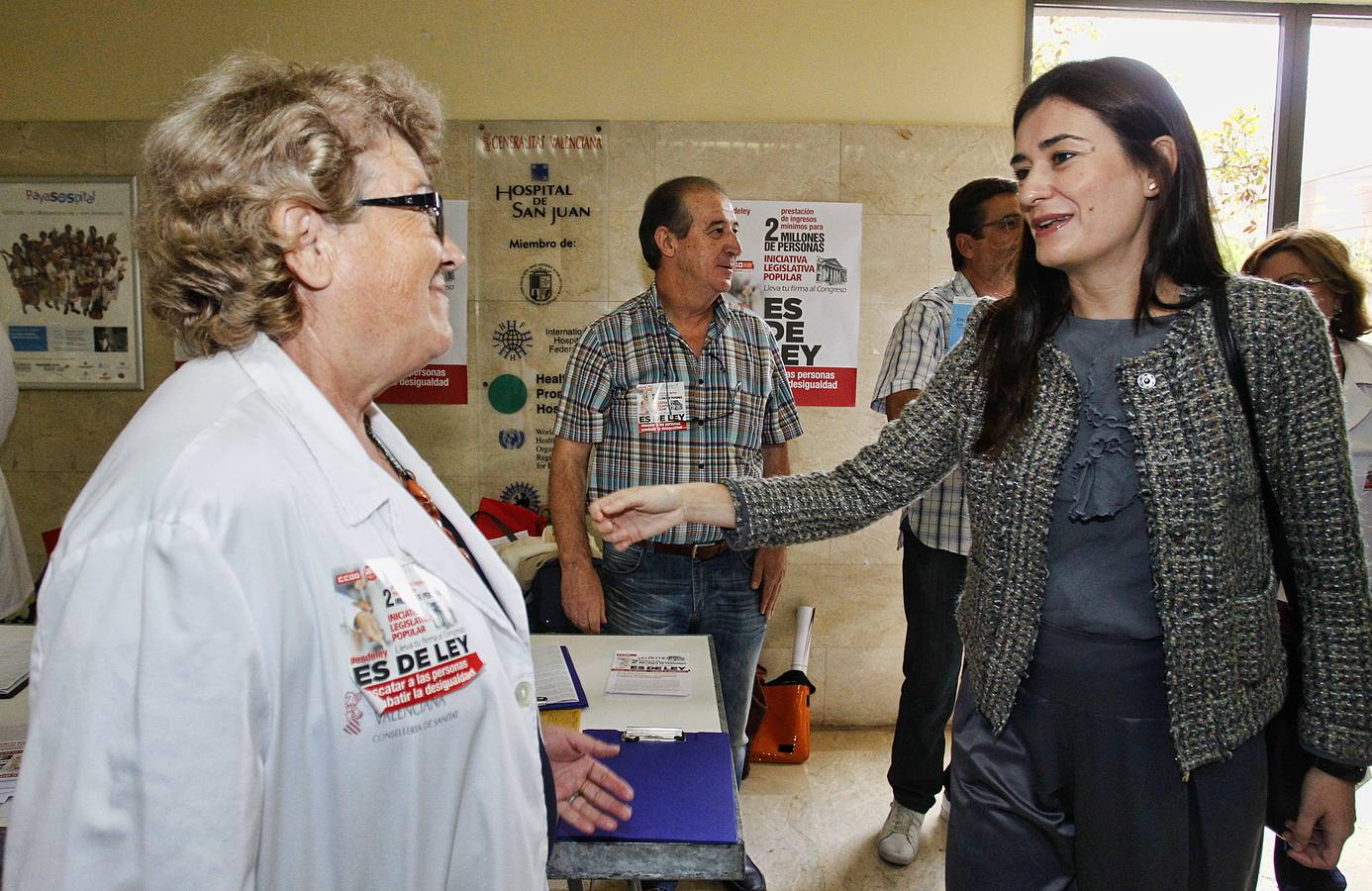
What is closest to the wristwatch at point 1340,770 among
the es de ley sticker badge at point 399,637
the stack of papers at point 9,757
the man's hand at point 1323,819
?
the man's hand at point 1323,819

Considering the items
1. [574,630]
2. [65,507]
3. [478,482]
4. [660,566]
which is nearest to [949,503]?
[660,566]

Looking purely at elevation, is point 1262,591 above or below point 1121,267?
below

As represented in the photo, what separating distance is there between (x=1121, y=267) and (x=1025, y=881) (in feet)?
3.25

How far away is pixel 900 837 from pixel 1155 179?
2.27 meters

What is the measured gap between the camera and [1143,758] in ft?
4.41

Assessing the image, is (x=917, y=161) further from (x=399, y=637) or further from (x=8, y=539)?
(x=8, y=539)

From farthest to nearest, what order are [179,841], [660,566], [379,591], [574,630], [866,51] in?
[866,51] → [574,630] → [660,566] → [379,591] → [179,841]

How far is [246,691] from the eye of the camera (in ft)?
2.78

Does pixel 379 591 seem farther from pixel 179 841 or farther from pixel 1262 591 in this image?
pixel 1262 591

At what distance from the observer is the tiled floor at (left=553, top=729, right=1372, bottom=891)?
2818 millimetres

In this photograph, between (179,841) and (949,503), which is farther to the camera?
(949,503)

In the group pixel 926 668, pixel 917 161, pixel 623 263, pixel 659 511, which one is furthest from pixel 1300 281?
pixel 623 263

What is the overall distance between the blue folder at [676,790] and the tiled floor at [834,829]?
1.47 metres

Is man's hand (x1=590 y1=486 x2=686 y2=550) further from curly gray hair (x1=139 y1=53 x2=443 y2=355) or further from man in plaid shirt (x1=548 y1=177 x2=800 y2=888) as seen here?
man in plaid shirt (x1=548 y1=177 x2=800 y2=888)
